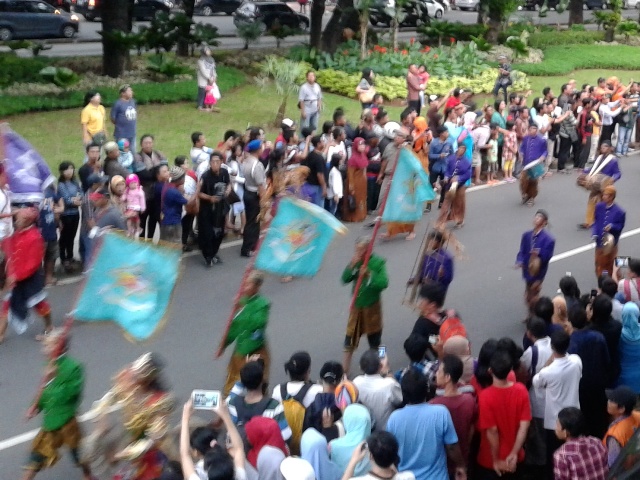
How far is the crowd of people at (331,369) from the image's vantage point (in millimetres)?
6164

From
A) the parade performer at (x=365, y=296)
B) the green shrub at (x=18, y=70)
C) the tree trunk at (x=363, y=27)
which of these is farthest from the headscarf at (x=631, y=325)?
the tree trunk at (x=363, y=27)

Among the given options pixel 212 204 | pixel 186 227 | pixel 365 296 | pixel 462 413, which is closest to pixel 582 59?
pixel 186 227

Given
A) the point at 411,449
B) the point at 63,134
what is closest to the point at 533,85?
the point at 63,134

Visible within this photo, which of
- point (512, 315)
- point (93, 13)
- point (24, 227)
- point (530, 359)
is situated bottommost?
point (512, 315)

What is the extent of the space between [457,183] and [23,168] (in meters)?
7.07

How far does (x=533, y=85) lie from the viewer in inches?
1089

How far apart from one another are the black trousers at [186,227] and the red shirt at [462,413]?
659 cm

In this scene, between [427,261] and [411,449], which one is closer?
[411,449]

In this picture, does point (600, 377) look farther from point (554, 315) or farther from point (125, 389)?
point (125, 389)

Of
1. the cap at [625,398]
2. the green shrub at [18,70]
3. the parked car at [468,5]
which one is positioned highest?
the parked car at [468,5]

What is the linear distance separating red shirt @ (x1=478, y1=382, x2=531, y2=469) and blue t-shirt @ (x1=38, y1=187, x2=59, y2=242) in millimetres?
6253

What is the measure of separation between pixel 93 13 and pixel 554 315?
31648 millimetres

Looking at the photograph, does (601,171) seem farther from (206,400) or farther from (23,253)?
(206,400)

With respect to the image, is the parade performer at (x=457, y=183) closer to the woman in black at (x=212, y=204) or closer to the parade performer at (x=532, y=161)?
the parade performer at (x=532, y=161)
